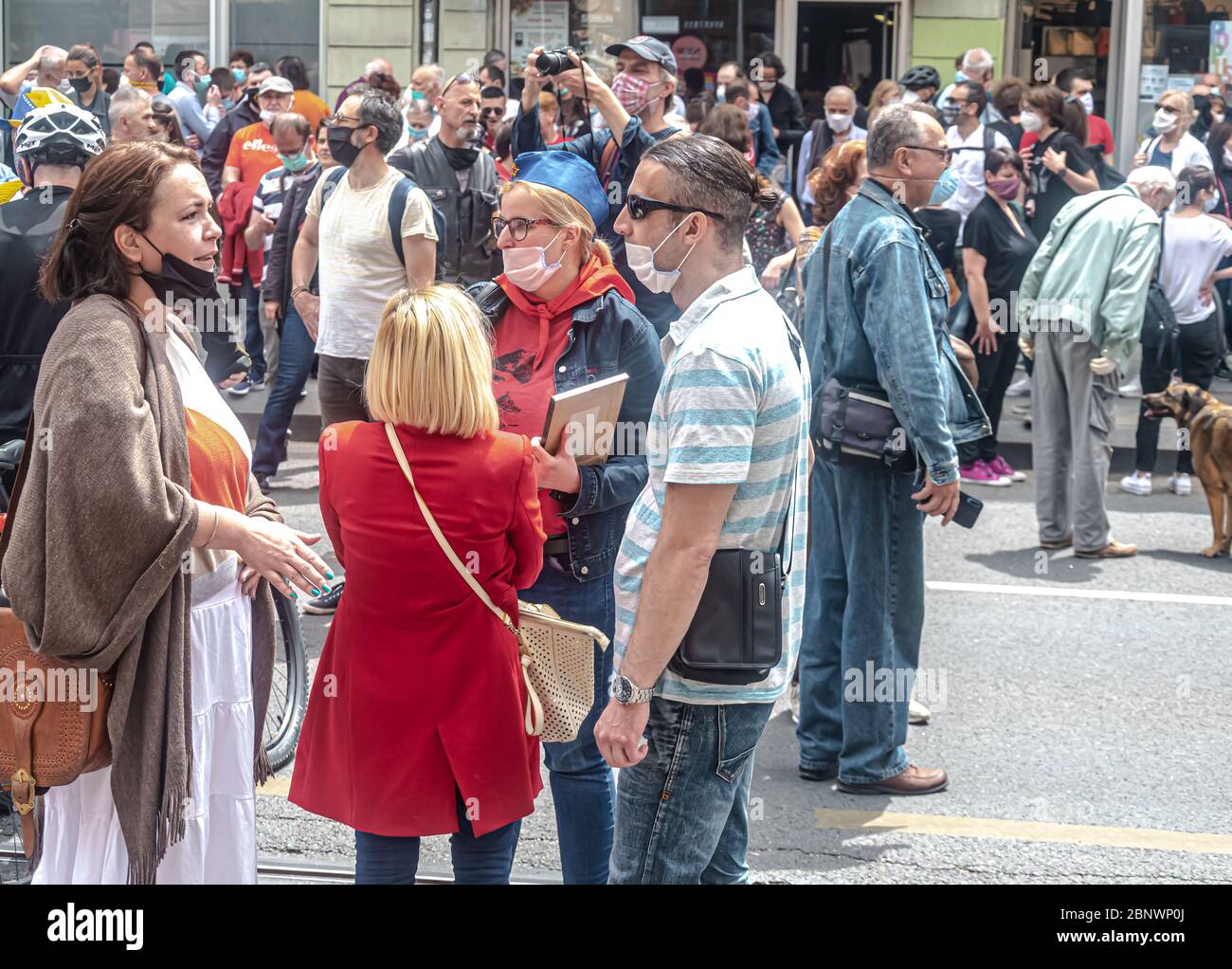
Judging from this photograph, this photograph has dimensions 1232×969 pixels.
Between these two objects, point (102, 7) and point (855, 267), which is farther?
point (102, 7)

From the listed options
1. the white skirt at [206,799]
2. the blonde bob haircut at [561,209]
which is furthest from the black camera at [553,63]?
the white skirt at [206,799]

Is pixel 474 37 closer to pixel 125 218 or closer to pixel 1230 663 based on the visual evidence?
pixel 1230 663

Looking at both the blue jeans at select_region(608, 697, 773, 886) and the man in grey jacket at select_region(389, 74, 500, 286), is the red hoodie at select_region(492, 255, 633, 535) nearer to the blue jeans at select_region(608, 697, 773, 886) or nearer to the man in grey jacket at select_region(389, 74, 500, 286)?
the blue jeans at select_region(608, 697, 773, 886)

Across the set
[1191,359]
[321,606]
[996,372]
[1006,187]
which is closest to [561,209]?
[321,606]

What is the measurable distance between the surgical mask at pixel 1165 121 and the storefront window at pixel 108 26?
32.0 feet

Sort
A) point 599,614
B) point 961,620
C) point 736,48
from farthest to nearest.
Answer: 1. point 736,48
2. point 961,620
3. point 599,614

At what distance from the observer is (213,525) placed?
10.7 ft

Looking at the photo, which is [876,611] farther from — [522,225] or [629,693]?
[629,693]

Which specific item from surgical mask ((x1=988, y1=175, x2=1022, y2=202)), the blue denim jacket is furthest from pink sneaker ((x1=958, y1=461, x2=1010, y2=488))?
the blue denim jacket

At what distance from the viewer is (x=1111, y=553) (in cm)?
845
